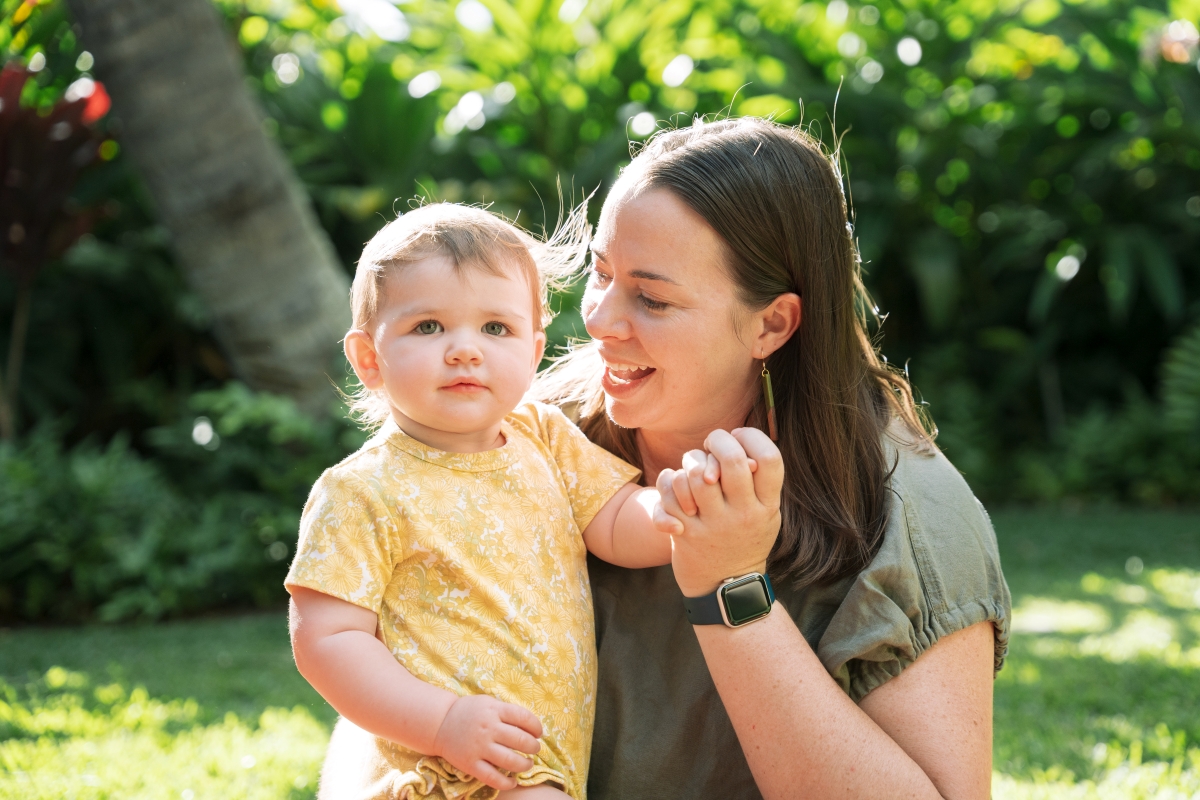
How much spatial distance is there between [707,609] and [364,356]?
0.74 metres

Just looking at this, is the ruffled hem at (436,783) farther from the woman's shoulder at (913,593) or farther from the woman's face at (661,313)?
the woman's face at (661,313)

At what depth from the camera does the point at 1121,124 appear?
298 inches

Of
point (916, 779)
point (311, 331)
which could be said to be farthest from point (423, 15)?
point (916, 779)

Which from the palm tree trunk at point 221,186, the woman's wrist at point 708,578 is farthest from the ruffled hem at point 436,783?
the palm tree trunk at point 221,186

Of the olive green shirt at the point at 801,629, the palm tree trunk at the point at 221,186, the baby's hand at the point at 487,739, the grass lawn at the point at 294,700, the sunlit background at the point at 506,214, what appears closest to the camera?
the baby's hand at the point at 487,739

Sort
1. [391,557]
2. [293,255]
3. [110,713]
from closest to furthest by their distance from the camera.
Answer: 1. [391,557]
2. [110,713]
3. [293,255]

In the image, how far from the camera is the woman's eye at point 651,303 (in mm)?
1948

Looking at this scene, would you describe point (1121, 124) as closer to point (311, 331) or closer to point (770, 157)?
point (311, 331)

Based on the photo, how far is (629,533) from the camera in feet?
6.47

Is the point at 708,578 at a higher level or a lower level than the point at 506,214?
lower

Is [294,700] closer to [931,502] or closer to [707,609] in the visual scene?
[707,609]

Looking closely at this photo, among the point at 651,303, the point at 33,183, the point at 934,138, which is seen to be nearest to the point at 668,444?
the point at 651,303

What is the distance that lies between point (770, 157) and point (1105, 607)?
11.7ft

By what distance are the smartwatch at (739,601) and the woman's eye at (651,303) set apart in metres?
0.52
